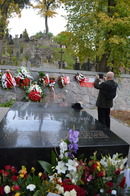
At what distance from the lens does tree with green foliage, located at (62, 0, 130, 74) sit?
8.86 m

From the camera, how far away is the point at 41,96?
8445mm

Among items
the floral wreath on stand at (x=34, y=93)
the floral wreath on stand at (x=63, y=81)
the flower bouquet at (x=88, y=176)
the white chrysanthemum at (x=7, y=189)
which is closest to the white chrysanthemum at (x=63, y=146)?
the flower bouquet at (x=88, y=176)

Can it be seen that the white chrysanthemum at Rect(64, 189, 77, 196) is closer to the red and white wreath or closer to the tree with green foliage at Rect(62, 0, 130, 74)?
the red and white wreath

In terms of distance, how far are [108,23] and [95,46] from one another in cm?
174

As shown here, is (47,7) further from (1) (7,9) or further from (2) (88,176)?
(2) (88,176)

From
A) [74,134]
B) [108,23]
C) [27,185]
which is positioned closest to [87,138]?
[74,134]

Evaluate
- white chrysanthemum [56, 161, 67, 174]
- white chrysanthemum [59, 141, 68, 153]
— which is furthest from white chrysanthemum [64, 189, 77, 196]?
white chrysanthemum [59, 141, 68, 153]

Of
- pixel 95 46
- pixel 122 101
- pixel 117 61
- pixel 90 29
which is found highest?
pixel 90 29

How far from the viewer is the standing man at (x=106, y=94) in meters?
4.90

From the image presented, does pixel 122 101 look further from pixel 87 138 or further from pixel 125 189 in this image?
pixel 125 189

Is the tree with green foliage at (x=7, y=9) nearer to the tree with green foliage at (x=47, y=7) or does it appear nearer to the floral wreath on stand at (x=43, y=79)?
the tree with green foliage at (x=47, y=7)

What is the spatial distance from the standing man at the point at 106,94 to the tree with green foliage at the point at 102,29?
13.2ft

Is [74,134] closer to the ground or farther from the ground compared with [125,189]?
farther from the ground

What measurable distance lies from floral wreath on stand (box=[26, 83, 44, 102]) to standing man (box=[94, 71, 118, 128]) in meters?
3.46
